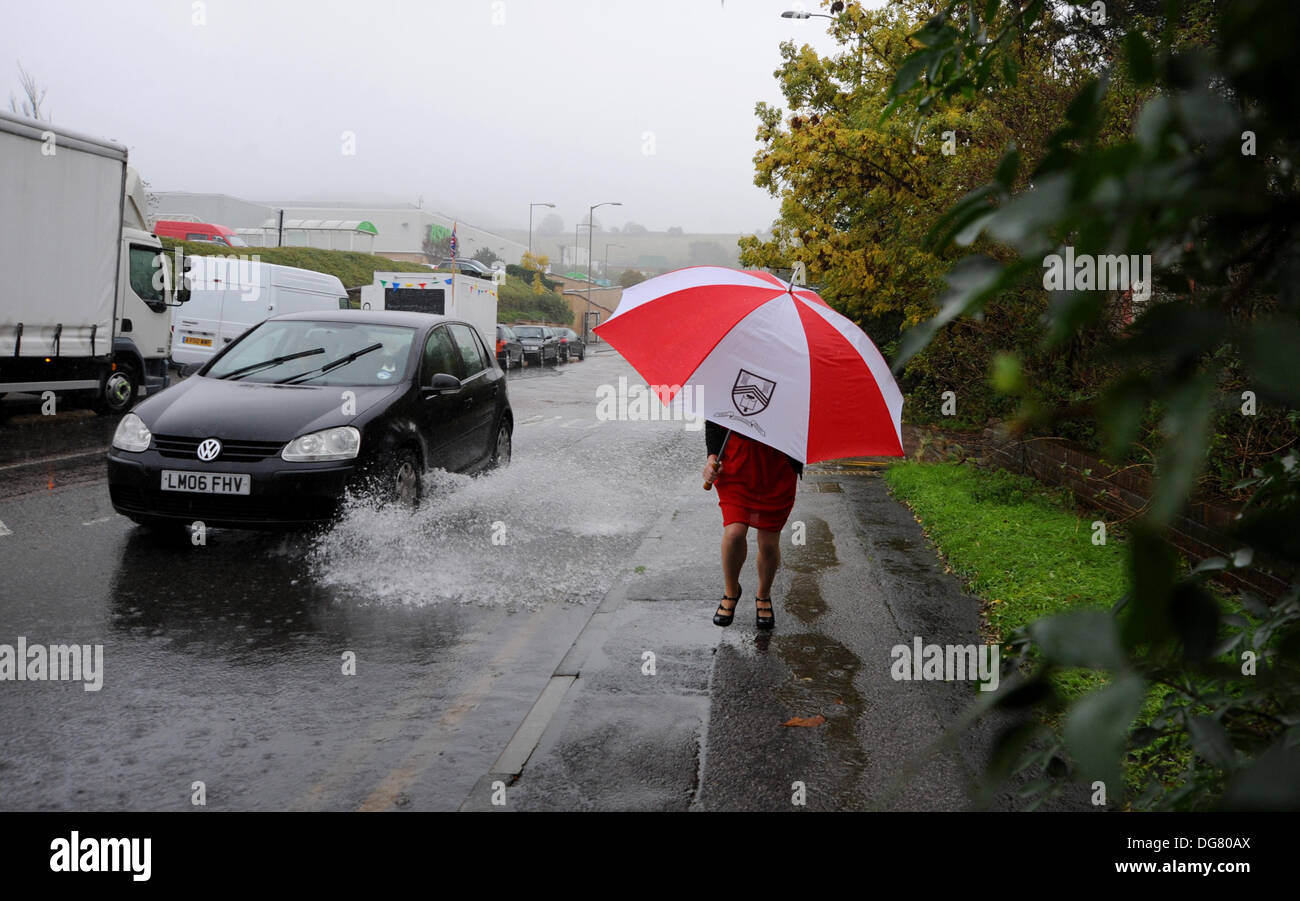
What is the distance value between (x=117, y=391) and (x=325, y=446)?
10098mm

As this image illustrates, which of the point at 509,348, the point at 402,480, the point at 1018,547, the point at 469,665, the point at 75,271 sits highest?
the point at 75,271

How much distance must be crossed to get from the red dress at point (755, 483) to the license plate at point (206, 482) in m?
3.42

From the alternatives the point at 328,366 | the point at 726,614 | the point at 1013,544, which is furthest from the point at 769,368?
the point at 328,366

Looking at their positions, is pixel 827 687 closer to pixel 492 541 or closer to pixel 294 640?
pixel 294 640

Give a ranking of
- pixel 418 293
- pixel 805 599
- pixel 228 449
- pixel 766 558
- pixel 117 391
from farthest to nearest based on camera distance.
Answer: pixel 418 293 → pixel 117 391 → pixel 228 449 → pixel 805 599 → pixel 766 558

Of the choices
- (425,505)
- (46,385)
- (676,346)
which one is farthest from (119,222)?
(676,346)

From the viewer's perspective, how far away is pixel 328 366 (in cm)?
836

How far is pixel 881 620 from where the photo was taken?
6066 millimetres

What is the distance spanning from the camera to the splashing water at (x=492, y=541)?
6621mm

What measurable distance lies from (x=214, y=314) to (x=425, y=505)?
644 inches

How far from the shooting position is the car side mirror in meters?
8.48

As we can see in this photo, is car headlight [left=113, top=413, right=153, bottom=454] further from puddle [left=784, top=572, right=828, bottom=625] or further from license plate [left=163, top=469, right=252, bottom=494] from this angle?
puddle [left=784, top=572, right=828, bottom=625]

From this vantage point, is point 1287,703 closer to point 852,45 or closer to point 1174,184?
point 1174,184

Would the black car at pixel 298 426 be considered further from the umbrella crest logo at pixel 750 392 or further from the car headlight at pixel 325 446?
the umbrella crest logo at pixel 750 392
